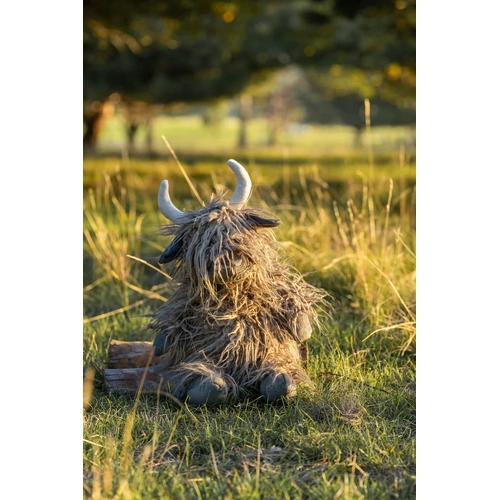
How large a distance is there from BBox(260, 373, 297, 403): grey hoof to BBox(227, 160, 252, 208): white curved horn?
0.74m

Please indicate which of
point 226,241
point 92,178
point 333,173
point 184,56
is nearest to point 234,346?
point 226,241

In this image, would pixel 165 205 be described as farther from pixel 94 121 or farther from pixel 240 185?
pixel 94 121

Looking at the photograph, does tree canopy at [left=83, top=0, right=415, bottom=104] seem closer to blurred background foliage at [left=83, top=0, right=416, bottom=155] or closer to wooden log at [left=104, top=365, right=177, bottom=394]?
blurred background foliage at [left=83, top=0, right=416, bottom=155]

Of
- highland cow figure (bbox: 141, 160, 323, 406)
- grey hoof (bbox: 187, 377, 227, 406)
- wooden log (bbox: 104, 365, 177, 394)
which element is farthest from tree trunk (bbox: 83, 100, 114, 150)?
grey hoof (bbox: 187, 377, 227, 406)

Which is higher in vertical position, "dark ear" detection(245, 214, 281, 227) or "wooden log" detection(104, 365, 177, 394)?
"dark ear" detection(245, 214, 281, 227)

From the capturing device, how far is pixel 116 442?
2.46 m

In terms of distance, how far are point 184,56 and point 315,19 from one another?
13.9 feet

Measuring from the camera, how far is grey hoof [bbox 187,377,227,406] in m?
2.61

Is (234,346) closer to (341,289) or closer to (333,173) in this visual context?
(341,289)

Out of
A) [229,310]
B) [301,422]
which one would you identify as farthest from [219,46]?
[301,422]

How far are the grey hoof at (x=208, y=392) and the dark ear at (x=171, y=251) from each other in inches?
20.3

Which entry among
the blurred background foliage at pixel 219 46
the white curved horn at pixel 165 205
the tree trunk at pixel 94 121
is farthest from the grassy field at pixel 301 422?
the tree trunk at pixel 94 121

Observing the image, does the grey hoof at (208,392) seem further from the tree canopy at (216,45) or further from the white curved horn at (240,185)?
the tree canopy at (216,45)
